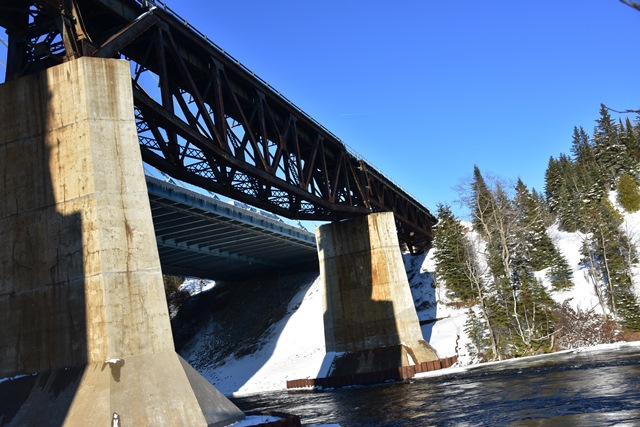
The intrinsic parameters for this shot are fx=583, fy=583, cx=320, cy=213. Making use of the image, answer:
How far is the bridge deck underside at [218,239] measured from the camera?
43.6 meters

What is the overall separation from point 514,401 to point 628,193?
7274 centimetres

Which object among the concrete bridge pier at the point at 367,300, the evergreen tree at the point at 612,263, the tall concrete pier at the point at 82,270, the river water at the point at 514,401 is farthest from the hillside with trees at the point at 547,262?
the tall concrete pier at the point at 82,270

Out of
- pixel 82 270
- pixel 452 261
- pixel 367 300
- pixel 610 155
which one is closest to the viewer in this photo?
pixel 82 270

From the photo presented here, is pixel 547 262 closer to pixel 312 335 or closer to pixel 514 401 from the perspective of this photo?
pixel 312 335

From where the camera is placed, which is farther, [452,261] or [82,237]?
[452,261]

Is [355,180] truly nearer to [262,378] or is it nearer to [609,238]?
[262,378]

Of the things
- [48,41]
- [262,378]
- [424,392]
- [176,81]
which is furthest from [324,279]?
[48,41]

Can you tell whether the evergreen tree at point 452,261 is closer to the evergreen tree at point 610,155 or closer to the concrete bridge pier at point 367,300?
the concrete bridge pier at point 367,300

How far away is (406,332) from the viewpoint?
41281 mm

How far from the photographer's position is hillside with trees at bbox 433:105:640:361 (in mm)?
43719

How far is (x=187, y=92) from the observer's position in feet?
87.5

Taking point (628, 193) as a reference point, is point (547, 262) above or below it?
below

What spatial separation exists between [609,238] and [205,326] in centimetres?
4712

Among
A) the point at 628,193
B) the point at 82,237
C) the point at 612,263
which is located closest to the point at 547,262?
the point at 612,263
